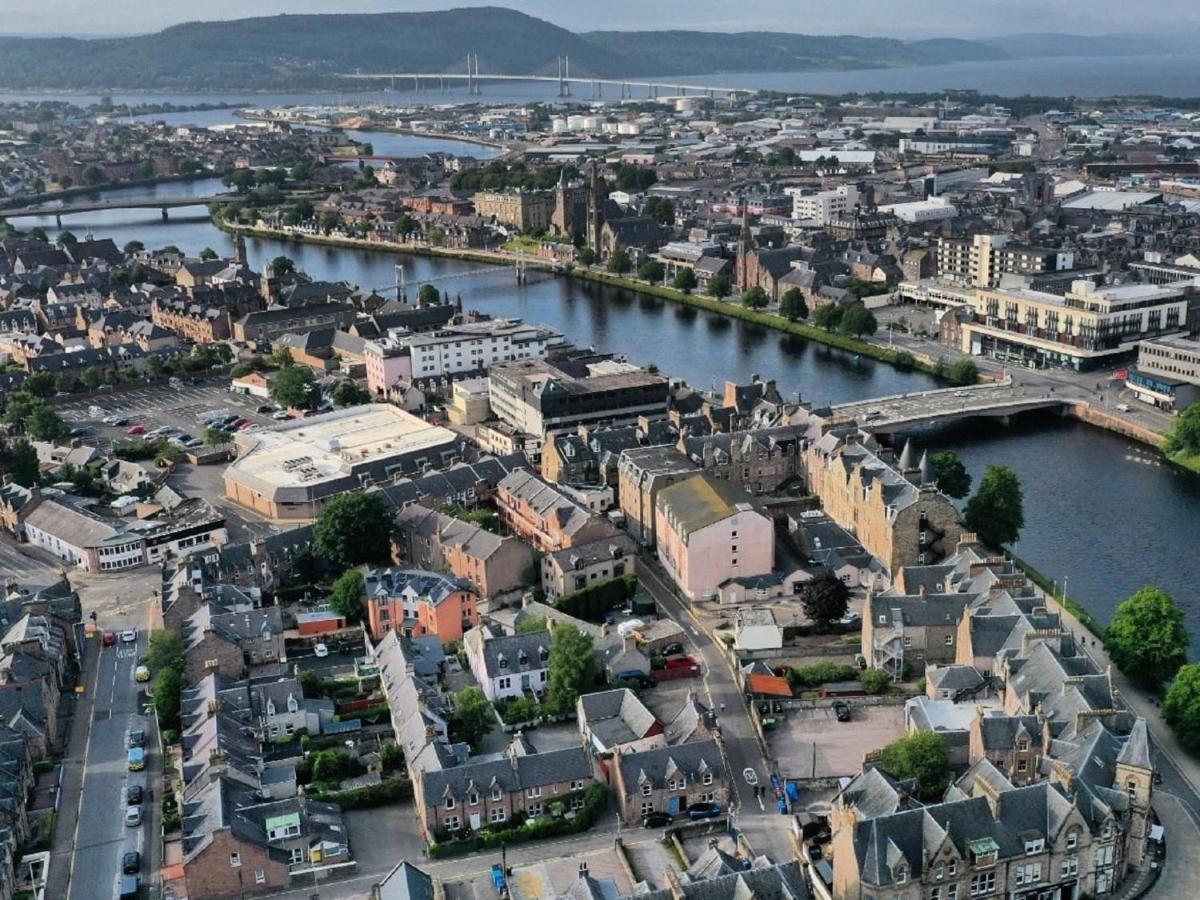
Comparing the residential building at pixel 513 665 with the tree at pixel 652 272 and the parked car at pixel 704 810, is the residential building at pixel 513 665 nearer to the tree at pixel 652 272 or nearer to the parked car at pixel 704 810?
the parked car at pixel 704 810

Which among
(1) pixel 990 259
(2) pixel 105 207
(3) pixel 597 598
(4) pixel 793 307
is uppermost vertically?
(1) pixel 990 259

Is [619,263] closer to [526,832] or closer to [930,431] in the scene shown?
[930,431]

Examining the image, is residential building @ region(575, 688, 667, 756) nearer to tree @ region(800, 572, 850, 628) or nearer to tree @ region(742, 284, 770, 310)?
tree @ region(800, 572, 850, 628)

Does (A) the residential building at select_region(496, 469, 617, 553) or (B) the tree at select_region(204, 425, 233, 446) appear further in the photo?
(B) the tree at select_region(204, 425, 233, 446)

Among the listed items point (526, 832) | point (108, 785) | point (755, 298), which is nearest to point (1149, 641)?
point (526, 832)

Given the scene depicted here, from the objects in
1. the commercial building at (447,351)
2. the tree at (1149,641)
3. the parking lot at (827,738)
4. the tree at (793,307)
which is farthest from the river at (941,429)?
the parking lot at (827,738)

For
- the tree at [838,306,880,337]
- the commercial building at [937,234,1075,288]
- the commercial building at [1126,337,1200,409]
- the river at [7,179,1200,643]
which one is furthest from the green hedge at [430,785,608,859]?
the commercial building at [937,234,1075,288]
